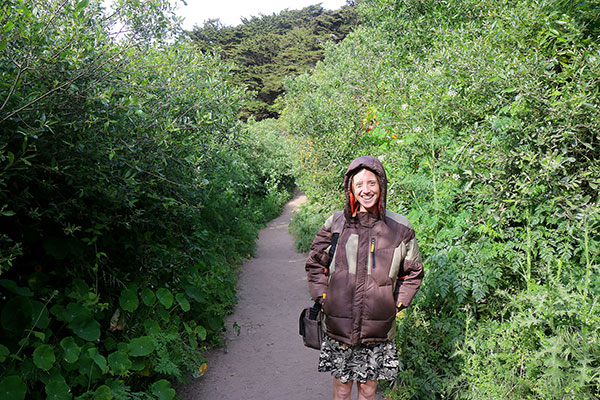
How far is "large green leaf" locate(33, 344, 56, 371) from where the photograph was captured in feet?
8.34

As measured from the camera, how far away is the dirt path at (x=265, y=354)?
3928mm

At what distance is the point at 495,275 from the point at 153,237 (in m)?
3.04

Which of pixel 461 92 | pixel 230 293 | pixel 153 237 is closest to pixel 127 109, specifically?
pixel 153 237

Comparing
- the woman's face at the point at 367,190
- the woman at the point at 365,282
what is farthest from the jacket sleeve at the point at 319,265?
the woman's face at the point at 367,190

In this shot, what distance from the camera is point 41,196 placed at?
2666mm

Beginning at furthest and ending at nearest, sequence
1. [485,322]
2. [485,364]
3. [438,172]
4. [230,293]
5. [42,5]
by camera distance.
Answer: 1. [230,293]
2. [438,172]
3. [485,322]
4. [485,364]
5. [42,5]

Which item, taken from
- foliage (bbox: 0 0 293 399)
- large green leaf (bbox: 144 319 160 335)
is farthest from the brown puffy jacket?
large green leaf (bbox: 144 319 160 335)

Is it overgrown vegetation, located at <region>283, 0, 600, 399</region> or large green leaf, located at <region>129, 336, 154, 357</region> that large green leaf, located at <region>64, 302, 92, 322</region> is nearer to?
large green leaf, located at <region>129, 336, 154, 357</region>

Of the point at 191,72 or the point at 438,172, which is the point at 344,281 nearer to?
the point at 438,172

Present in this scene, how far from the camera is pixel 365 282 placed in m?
2.54

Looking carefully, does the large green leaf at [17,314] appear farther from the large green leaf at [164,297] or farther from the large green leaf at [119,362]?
the large green leaf at [164,297]

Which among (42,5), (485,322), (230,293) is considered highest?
(42,5)

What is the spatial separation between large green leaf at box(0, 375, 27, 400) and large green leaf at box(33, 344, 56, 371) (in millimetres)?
172

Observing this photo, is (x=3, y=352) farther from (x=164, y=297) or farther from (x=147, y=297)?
(x=164, y=297)
